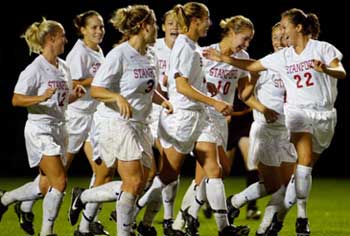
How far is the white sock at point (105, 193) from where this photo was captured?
8656mm

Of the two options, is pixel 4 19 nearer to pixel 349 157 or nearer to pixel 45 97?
pixel 349 157

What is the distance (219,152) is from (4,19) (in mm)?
10344

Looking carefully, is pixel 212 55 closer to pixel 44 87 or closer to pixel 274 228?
pixel 44 87

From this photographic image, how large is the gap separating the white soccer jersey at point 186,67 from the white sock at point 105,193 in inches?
34.4

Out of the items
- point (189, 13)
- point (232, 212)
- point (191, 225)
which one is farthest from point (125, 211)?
point (232, 212)

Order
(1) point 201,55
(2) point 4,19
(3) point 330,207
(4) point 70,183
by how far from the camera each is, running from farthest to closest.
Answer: (2) point 4,19
(4) point 70,183
(3) point 330,207
(1) point 201,55

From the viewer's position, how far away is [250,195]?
393 inches

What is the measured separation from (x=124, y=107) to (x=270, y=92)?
89.3 inches

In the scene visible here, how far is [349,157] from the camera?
20.1 meters

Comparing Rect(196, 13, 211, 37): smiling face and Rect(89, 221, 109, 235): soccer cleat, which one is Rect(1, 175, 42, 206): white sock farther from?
Rect(196, 13, 211, 37): smiling face

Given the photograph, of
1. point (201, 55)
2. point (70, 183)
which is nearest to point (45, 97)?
point (201, 55)

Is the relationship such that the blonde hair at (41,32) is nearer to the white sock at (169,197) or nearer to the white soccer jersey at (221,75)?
the white soccer jersey at (221,75)

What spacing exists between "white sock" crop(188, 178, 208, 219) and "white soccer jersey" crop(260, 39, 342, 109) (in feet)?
3.57

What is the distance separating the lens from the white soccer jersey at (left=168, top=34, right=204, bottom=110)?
29.2ft
